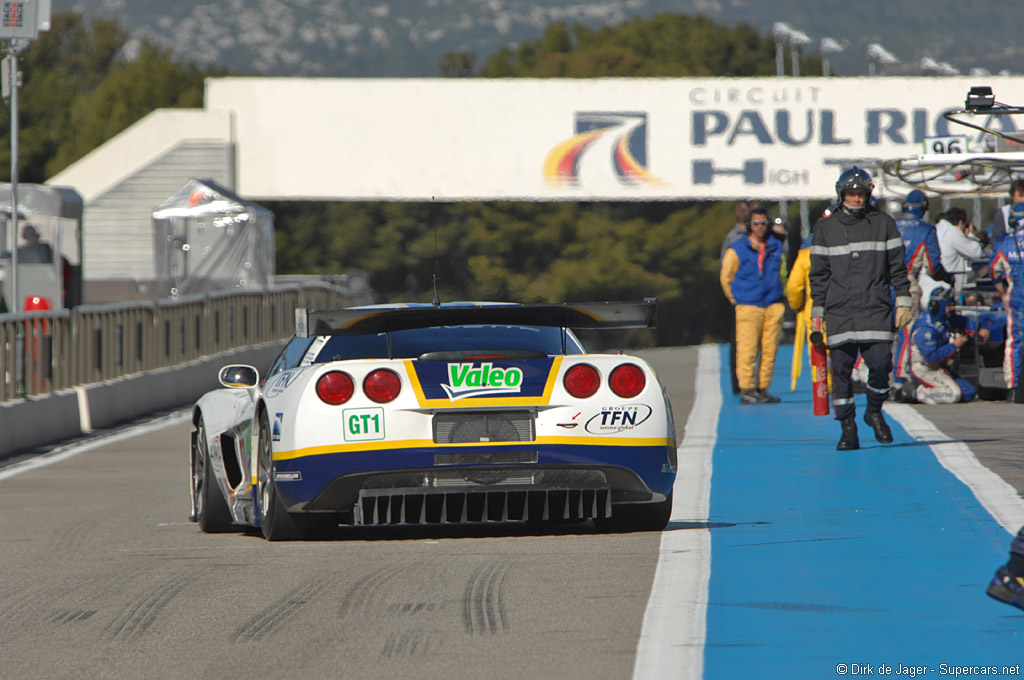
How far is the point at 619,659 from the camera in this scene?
19.2ft

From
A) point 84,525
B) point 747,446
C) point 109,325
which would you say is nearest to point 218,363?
point 109,325

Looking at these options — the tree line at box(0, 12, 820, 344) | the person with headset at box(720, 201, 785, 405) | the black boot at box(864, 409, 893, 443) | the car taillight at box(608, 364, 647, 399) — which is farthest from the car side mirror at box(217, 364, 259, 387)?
the tree line at box(0, 12, 820, 344)

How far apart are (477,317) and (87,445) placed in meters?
8.47

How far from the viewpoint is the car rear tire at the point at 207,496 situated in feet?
31.7

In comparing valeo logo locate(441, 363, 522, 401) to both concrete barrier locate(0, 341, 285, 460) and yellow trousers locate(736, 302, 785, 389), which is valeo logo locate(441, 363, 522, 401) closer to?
concrete barrier locate(0, 341, 285, 460)

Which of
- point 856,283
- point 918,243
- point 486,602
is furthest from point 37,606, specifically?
point 918,243

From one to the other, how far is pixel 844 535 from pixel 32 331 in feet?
34.1

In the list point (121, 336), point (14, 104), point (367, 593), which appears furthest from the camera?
point (14, 104)

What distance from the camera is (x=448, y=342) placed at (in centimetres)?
913

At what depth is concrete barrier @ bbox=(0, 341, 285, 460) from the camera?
16.2m

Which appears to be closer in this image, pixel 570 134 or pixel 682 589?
pixel 682 589

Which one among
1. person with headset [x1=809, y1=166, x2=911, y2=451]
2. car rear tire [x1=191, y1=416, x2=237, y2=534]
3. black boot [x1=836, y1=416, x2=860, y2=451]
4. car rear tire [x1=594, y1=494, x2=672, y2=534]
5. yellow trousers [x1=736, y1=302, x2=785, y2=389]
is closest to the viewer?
car rear tire [x1=594, y1=494, x2=672, y2=534]

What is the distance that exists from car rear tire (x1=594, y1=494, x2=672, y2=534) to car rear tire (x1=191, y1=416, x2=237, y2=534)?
1.93 meters

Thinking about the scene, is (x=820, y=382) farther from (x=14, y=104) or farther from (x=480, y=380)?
(x=14, y=104)
